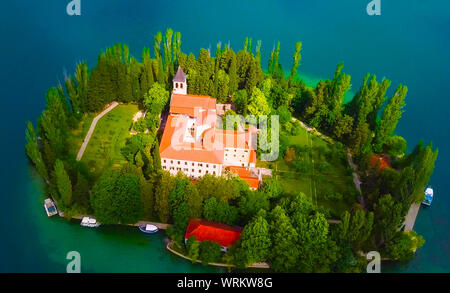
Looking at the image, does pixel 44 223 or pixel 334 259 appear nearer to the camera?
pixel 334 259

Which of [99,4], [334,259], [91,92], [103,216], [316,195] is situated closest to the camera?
[334,259]

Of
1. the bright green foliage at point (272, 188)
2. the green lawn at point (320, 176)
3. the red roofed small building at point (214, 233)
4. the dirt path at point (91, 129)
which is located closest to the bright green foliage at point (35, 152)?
the dirt path at point (91, 129)

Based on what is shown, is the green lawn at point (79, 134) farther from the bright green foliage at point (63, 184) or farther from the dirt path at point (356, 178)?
the dirt path at point (356, 178)

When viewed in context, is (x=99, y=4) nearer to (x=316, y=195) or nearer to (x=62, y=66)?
(x=62, y=66)

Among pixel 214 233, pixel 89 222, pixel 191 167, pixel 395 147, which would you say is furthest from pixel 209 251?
pixel 395 147

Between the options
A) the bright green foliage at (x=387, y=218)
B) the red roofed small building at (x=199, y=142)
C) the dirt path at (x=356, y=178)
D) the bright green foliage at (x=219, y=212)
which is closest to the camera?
the bright green foliage at (x=387, y=218)

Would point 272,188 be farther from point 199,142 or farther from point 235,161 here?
point 199,142

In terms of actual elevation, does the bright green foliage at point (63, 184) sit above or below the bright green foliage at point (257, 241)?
above

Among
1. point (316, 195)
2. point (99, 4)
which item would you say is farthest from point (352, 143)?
point (99, 4)
